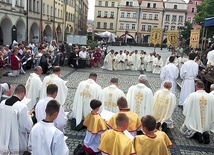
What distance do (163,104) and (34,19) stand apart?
29930 mm

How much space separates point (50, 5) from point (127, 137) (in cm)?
3997

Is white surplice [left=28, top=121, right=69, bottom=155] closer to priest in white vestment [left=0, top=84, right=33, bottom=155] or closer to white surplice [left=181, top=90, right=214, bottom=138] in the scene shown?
priest in white vestment [left=0, top=84, right=33, bottom=155]

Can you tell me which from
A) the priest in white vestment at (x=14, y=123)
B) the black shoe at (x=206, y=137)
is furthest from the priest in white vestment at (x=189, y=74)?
the priest in white vestment at (x=14, y=123)

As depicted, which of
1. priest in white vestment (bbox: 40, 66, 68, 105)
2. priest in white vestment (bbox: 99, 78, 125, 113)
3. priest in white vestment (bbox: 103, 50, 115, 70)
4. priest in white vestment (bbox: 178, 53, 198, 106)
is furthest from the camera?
priest in white vestment (bbox: 103, 50, 115, 70)

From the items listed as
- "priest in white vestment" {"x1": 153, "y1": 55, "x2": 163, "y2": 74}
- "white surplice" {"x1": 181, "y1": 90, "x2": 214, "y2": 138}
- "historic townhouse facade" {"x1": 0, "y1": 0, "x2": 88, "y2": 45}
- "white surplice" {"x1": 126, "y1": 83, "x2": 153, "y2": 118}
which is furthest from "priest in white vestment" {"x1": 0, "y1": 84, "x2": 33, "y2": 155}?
"historic townhouse facade" {"x1": 0, "y1": 0, "x2": 88, "y2": 45}

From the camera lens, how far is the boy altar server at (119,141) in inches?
157

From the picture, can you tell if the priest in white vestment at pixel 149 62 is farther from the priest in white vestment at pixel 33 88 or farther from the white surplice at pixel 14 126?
the white surplice at pixel 14 126

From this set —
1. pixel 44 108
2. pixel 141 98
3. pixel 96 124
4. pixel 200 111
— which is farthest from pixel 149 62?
pixel 44 108

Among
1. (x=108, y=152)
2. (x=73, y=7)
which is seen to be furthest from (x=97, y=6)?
(x=108, y=152)

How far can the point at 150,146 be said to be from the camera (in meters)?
3.90

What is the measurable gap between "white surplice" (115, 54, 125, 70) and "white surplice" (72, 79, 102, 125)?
13.2 metres

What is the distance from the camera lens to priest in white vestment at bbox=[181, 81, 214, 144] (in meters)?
7.13

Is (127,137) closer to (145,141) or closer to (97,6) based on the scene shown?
(145,141)

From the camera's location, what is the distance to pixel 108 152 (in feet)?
13.7
